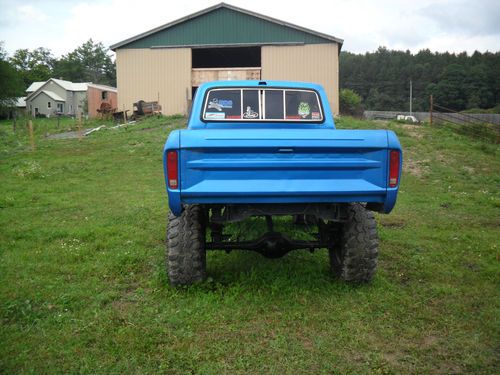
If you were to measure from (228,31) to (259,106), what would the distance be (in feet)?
62.5

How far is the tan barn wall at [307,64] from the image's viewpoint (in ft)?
74.0

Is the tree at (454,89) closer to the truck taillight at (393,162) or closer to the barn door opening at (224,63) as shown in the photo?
the barn door opening at (224,63)

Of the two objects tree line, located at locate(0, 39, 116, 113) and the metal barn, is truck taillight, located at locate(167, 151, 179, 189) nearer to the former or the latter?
the metal barn

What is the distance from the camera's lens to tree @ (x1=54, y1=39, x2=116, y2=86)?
322ft

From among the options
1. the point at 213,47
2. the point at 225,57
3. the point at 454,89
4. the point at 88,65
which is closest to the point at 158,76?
the point at 213,47

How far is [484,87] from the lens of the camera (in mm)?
70125

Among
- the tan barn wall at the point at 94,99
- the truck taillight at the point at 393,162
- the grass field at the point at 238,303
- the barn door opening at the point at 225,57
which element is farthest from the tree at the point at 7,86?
the truck taillight at the point at 393,162

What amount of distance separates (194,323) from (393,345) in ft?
5.08

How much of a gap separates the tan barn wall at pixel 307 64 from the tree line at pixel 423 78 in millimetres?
55919

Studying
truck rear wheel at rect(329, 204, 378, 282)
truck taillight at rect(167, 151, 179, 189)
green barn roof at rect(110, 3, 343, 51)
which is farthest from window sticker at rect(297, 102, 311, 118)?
green barn roof at rect(110, 3, 343, 51)

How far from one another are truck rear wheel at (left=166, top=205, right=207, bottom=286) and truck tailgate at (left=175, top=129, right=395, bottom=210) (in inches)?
26.3

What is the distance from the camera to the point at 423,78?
273ft

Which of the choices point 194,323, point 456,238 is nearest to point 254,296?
point 194,323

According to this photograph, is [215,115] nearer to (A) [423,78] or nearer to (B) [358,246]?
(B) [358,246]
